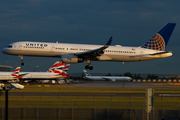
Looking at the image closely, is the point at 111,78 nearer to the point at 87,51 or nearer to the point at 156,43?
the point at 156,43

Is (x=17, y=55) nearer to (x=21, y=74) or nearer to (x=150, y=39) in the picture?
(x=150, y=39)

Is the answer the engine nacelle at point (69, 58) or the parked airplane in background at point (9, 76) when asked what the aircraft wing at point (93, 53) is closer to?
the engine nacelle at point (69, 58)

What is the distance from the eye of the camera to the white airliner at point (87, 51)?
168 feet

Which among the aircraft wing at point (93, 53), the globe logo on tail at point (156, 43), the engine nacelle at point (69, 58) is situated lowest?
the engine nacelle at point (69, 58)

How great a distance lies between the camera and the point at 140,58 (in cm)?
5650

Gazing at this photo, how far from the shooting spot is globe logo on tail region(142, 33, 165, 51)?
59.5m

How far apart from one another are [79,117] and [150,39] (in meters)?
40.1

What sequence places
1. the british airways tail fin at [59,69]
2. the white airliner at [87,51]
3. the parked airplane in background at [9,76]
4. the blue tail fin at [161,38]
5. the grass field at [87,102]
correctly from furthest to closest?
1. the british airways tail fin at [59,69]
2. the parked airplane in background at [9,76]
3. the blue tail fin at [161,38]
4. the white airliner at [87,51]
5. the grass field at [87,102]

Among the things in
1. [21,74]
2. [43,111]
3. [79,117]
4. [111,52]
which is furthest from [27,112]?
[21,74]

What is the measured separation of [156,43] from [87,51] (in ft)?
59.0

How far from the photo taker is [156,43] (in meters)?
61.1

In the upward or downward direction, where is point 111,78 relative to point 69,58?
downward

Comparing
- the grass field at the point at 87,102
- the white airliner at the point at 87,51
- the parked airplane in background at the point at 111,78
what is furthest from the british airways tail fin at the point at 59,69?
the grass field at the point at 87,102

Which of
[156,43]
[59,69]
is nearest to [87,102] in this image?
[156,43]
